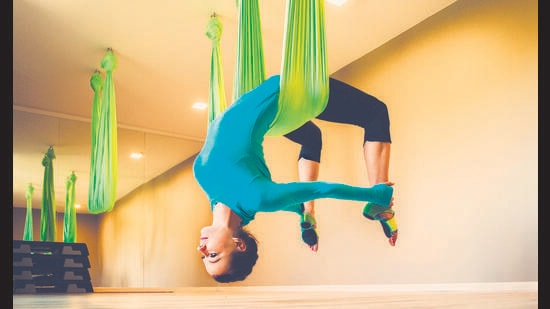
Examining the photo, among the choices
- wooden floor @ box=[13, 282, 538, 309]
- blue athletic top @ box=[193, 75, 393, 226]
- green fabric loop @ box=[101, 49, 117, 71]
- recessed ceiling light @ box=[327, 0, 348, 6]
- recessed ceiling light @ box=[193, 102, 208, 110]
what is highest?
recessed ceiling light @ box=[327, 0, 348, 6]

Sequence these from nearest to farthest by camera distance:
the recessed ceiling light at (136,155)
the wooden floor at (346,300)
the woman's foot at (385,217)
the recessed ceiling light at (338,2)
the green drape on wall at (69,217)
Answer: the wooden floor at (346,300) < the woman's foot at (385,217) < the recessed ceiling light at (338,2) < the green drape on wall at (69,217) < the recessed ceiling light at (136,155)

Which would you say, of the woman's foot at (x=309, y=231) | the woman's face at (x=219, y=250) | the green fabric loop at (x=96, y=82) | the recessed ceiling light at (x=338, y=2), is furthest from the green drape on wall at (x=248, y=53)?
the green fabric loop at (x=96, y=82)

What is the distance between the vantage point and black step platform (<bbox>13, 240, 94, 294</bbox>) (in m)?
4.02

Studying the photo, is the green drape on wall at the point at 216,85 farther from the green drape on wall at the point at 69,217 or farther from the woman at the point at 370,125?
the green drape on wall at the point at 69,217

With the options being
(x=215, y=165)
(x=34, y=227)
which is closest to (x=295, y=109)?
(x=215, y=165)

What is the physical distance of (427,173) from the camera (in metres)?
3.39

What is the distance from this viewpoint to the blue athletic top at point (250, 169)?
2.69 metres

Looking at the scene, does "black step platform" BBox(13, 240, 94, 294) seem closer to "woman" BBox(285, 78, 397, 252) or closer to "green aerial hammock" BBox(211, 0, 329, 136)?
"woman" BBox(285, 78, 397, 252)

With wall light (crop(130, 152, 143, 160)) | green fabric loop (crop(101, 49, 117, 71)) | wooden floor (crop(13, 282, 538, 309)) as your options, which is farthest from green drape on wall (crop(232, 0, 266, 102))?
wall light (crop(130, 152, 143, 160))

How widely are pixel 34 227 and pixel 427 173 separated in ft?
10.5

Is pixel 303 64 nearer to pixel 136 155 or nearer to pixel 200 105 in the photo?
pixel 200 105

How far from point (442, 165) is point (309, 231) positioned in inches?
43.8

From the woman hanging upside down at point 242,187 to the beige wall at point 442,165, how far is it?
472 mm

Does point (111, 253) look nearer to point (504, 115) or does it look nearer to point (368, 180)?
point (368, 180)
